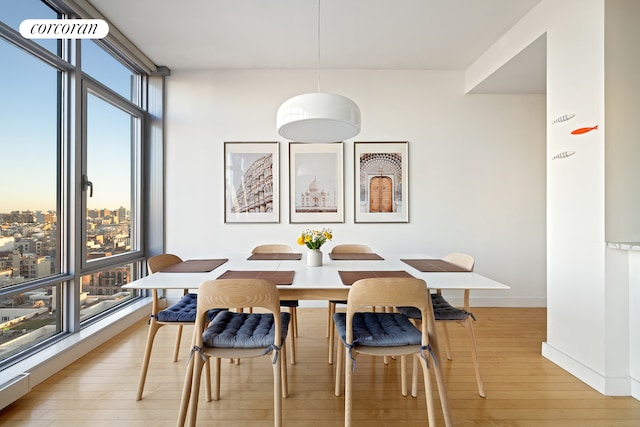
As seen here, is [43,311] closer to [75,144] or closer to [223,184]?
[75,144]

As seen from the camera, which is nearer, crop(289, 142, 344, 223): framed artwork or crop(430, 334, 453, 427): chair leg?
crop(430, 334, 453, 427): chair leg

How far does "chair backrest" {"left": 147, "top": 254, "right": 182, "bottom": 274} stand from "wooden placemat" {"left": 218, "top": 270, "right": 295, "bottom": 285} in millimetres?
550

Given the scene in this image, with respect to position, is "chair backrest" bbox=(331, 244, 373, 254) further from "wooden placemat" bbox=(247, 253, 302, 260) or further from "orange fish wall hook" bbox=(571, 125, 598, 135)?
"orange fish wall hook" bbox=(571, 125, 598, 135)

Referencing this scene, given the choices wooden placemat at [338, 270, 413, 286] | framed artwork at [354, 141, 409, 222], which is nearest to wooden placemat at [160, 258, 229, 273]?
wooden placemat at [338, 270, 413, 286]

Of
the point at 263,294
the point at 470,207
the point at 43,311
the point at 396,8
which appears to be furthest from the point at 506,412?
the point at 43,311

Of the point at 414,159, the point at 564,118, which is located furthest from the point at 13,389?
the point at 564,118

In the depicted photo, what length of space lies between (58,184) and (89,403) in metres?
1.65

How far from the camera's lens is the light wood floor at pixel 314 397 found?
1.71 metres

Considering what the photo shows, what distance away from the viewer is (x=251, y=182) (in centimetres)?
368

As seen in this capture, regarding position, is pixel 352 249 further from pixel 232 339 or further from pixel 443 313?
pixel 232 339

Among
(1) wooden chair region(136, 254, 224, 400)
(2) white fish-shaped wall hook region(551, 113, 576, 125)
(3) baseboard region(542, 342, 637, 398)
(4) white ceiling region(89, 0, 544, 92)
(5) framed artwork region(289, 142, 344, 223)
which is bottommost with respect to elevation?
(3) baseboard region(542, 342, 637, 398)

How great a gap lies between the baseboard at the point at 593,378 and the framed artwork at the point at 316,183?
2298 millimetres

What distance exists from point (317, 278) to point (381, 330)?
0.45 meters

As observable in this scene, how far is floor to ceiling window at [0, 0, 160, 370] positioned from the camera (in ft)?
6.73
